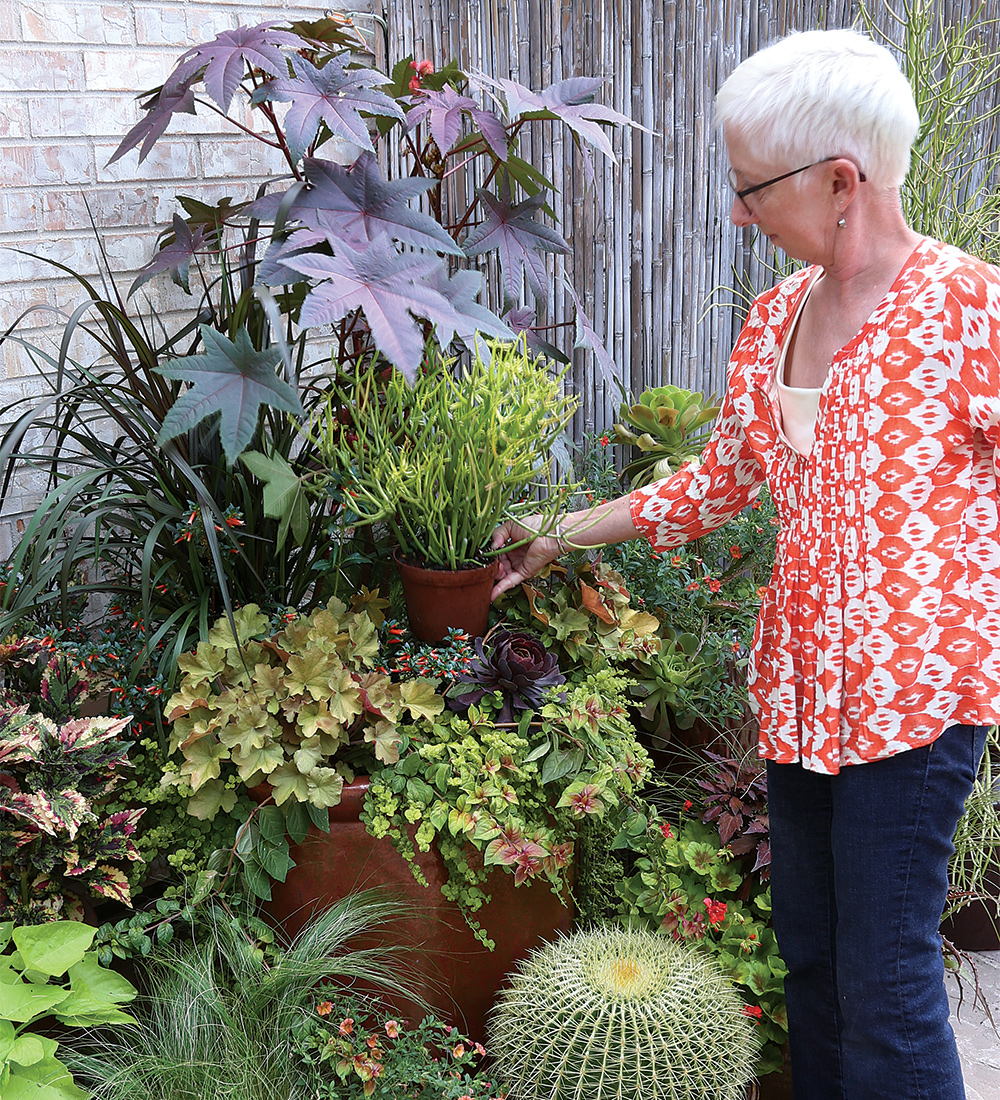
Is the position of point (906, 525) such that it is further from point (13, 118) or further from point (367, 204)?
point (13, 118)

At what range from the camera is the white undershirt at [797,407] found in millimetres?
1329

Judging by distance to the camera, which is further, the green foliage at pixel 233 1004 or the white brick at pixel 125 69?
the white brick at pixel 125 69

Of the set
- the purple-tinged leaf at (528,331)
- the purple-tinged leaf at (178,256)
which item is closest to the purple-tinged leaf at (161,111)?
the purple-tinged leaf at (178,256)

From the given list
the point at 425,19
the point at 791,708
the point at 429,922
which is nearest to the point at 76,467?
the point at 429,922

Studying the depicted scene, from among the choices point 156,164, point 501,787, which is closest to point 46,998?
point 501,787

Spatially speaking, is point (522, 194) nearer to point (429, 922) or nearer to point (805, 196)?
point (805, 196)

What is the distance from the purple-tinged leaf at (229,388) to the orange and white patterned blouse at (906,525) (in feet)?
2.49

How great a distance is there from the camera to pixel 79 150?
1979mm

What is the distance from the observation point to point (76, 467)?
2102 millimetres

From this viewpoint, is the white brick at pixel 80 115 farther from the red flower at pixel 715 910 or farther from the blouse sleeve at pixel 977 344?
the red flower at pixel 715 910

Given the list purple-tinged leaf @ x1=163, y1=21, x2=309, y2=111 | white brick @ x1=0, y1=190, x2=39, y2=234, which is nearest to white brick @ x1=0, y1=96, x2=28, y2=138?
white brick @ x1=0, y1=190, x2=39, y2=234

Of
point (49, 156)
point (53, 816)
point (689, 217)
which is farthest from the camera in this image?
point (689, 217)

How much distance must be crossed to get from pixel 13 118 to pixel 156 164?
0.96 feet

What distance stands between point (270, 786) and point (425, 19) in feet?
6.11
